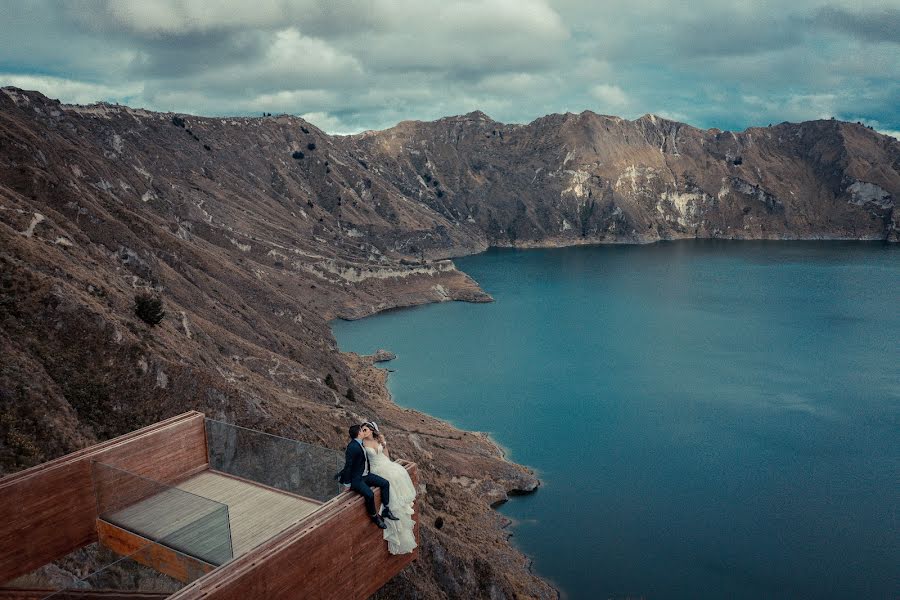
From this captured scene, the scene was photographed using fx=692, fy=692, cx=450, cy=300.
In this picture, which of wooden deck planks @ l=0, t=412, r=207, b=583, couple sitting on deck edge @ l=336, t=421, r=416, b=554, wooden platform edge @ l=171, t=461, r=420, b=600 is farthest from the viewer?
couple sitting on deck edge @ l=336, t=421, r=416, b=554

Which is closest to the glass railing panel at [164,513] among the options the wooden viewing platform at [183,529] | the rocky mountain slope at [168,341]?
the wooden viewing platform at [183,529]

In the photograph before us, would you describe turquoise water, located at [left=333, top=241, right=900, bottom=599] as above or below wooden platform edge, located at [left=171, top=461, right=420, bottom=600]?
below

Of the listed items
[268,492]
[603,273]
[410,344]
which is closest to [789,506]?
[268,492]

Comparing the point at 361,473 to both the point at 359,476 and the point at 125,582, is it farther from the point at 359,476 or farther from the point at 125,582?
the point at 125,582

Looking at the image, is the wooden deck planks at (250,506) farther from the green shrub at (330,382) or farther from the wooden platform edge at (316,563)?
the green shrub at (330,382)

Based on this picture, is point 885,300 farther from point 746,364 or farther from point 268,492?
point 268,492

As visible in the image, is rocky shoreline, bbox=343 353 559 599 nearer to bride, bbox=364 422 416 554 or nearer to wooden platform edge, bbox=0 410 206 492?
bride, bbox=364 422 416 554

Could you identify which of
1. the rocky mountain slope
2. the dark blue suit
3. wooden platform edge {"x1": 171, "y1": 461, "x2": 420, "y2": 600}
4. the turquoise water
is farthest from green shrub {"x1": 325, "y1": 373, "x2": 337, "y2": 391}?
the dark blue suit

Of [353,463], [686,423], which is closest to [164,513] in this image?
[353,463]
